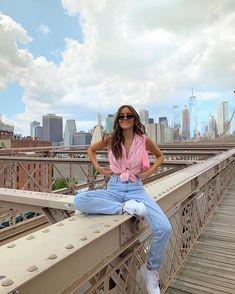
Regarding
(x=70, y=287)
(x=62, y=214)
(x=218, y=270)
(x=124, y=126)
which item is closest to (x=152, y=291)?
(x=62, y=214)

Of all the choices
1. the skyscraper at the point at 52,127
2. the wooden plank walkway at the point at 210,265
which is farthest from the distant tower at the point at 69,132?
the wooden plank walkway at the point at 210,265

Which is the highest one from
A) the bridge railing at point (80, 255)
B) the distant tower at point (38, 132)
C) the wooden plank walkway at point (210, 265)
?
the distant tower at point (38, 132)

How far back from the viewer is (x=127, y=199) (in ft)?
7.75

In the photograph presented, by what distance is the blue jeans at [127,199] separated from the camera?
205cm

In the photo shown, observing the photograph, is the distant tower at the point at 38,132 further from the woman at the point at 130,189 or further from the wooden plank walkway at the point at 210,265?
the woman at the point at 130,189

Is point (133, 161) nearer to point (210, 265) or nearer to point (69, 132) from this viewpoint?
point (210, 265)

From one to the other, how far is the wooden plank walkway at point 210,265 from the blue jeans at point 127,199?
1352mm

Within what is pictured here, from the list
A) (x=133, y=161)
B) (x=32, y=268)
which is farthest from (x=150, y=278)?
(x=32, y=268)

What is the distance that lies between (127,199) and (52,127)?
7439 cm

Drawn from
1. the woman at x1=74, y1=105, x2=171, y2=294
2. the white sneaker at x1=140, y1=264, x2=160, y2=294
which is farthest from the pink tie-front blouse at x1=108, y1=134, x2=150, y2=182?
the white sneaker at x1=140, y1=264, x2=160, y2=294

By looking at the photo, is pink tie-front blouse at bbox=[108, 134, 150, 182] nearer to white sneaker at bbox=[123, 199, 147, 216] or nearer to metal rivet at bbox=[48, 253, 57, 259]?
white sneaker at bbox=[123, 199, 147, 216]

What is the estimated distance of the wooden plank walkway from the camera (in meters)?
3.40

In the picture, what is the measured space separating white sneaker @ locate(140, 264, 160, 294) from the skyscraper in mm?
70262

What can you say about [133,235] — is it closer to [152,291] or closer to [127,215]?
[127,215]
